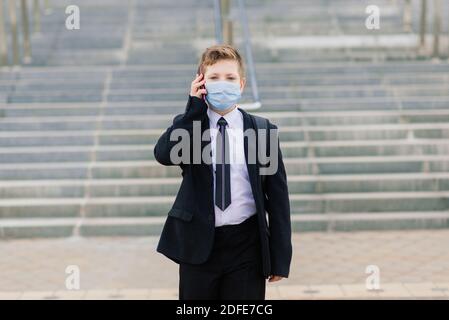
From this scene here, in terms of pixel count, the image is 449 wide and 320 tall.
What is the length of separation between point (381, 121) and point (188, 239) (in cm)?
591

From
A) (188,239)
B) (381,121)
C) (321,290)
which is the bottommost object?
(321,290)

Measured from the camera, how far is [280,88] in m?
9.88

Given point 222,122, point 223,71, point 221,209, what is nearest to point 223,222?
point 221,209

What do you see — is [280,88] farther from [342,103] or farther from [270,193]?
[270,193]

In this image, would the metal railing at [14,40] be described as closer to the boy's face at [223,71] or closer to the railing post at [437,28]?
the railing post at [437,28]

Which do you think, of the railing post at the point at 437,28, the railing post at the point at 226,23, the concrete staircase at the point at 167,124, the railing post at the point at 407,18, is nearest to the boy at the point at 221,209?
the concrete staircase at the point at 167,124

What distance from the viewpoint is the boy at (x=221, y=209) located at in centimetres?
366

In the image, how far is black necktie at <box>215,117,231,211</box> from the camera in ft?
12.0

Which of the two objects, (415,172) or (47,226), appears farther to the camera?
(415,172)

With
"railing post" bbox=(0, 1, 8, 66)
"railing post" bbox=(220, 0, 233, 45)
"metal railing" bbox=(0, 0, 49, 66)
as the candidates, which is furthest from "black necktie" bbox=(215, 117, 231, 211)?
"railing post" bbox=(0, 1, 8, 66)

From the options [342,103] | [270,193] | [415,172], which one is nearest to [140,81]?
[342,103]

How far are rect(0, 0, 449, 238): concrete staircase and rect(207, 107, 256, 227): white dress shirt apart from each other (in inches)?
165

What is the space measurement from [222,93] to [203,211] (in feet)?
1.76

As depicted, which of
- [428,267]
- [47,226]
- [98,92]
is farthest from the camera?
[98,92]
